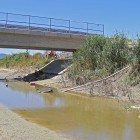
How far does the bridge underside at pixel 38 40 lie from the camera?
50.5m

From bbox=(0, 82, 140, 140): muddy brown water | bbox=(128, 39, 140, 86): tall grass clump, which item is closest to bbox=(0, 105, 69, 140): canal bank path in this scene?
bbox=(0, 82, 140, 140): muddy brown water

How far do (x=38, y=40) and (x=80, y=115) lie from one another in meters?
27.8

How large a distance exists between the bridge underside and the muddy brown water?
1433cm

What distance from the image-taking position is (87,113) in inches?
1065

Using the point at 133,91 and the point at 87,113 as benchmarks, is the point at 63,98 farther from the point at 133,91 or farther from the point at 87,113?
the point at 87,113

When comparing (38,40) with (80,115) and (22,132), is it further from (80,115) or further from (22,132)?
(22,132)

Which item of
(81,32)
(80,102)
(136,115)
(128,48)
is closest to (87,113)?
(136,115)

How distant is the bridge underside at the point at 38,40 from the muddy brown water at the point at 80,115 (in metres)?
14.3

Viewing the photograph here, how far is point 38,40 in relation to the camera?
5284 centimetres

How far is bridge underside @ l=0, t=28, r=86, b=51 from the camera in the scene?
50.5 meters

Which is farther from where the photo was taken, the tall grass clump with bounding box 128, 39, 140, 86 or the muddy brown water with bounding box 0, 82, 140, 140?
the tall grass clump with bounding box 128, 39, 140, 86

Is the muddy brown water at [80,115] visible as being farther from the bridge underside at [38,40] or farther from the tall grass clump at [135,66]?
the bridge underside at [38,40]

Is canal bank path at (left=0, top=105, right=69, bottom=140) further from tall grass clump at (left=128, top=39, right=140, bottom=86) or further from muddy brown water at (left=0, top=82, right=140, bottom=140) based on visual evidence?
tall grass clump at (left=128, top=39, right=140, bottom=86)

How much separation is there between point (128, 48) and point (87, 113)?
1613 cm
